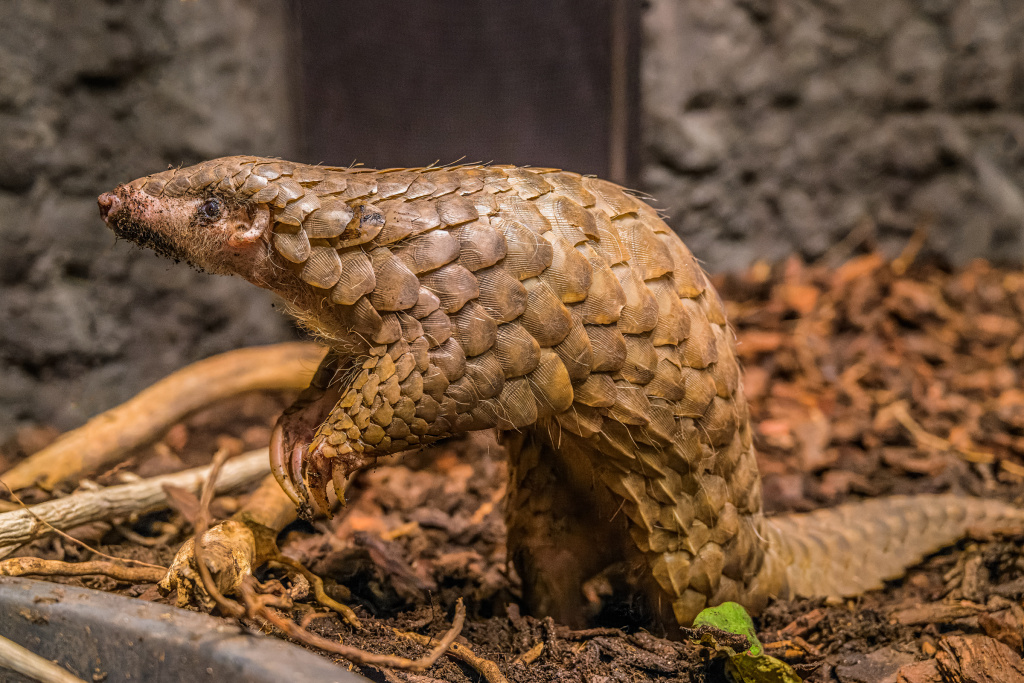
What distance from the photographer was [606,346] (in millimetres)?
1981

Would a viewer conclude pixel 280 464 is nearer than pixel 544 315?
No

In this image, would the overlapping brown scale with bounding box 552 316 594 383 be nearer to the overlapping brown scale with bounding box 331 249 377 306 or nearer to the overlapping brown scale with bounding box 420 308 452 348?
the overlapping brown scale with bounding box 420 308 452 348

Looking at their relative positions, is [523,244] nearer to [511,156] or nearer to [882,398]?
[511,156]

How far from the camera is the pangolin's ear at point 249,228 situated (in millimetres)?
1922

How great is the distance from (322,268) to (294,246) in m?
0.09

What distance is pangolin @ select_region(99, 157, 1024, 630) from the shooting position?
1.88 m

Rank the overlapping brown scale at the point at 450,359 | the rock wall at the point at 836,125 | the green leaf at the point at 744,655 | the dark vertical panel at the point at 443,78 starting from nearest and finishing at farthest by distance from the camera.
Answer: the overlapping brown scale at the point at 450,359, the green leaf at the point at 744,655, the dark vertical panel at the point at 443,78, the rock wall at the point at 836,125

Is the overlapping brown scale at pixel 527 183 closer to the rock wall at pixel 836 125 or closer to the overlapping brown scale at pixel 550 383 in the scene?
the overlapping brown scale at pixel 550 383

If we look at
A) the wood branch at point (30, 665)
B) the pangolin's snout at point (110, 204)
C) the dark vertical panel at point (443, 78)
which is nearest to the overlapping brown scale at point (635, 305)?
the pangolin's snout at point (110, 204)

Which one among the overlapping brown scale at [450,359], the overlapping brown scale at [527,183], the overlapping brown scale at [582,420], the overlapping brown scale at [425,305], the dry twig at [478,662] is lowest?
the dry twig at [478,662]

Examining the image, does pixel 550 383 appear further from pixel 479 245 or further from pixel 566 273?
pixel 479 245

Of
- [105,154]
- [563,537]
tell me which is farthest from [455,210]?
[105,154]

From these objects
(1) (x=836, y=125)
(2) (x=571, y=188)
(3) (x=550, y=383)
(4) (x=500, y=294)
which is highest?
(2) (x=571, y=188)

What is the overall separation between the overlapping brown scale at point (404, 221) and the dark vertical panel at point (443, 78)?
1.51 metres
